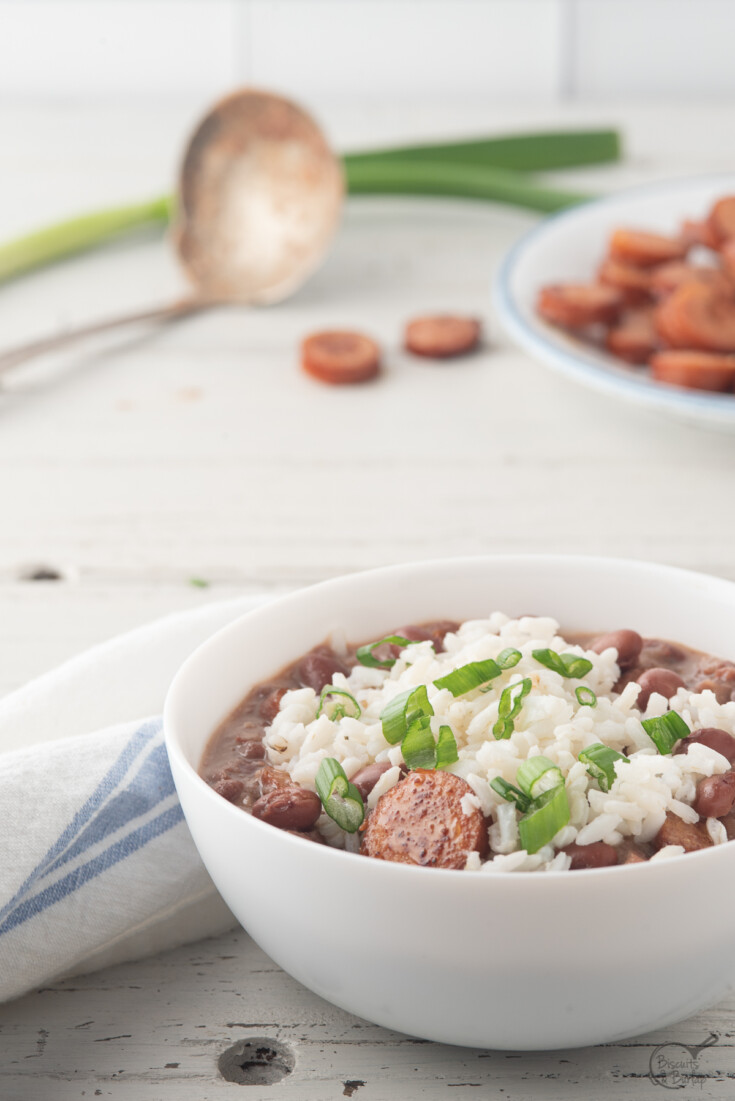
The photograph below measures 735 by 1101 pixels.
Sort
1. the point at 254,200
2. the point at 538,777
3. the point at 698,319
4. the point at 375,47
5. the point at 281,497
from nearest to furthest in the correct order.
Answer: the point at 538,777, the point at 281,497, the point at 698,319, the point at 254,200, the point at 375,47

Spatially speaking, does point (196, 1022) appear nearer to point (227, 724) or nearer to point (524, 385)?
point (227, 724)

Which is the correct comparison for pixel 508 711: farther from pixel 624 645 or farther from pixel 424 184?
pixel 424 184

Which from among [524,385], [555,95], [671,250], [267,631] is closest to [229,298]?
[524,385]

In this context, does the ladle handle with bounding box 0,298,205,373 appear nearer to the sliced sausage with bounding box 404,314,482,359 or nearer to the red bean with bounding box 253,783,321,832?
the sliced sausage with bounding box 404,314,482,359

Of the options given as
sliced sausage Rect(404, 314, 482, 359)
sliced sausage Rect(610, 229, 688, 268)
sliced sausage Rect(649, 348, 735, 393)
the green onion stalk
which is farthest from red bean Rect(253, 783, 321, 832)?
the green onion stalk

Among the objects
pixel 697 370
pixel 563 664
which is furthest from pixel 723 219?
pixel 563 664

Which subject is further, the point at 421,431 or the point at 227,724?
Answer: the point at 421,431

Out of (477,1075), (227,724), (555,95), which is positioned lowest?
(555,95)
